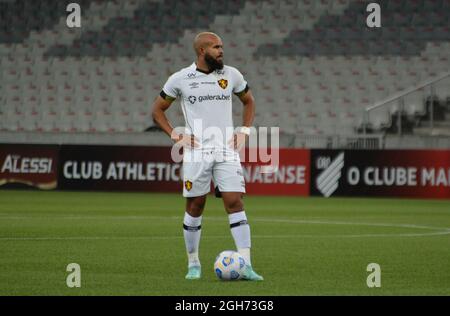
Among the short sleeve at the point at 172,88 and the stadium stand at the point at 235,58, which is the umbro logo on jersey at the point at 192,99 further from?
the stadium stand at the point at 235,58

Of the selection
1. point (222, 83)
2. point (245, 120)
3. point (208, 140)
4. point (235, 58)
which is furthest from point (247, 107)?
point (235, 58)

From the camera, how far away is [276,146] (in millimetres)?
28016

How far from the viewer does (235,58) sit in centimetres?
3344

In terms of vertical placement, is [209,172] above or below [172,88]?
below

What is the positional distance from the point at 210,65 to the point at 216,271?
1917 mm

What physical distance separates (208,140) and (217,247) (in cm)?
350

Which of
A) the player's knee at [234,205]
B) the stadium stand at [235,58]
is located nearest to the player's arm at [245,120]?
the player's knee at [234,205]

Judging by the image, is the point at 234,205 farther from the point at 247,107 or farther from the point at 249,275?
the point at 247,107

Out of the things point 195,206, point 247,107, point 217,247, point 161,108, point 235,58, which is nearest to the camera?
point 195,206

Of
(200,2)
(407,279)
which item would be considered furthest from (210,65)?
(200,2)

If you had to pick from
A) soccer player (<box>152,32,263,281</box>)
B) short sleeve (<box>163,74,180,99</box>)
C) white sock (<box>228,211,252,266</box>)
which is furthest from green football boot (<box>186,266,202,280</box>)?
short sleeve (<box>163,74,180,99</box>)

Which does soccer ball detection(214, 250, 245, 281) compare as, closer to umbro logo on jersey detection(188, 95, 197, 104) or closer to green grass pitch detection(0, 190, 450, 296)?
green grass pitch detection(0, 190, 450, 296)

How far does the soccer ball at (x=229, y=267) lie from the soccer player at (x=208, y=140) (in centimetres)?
26
